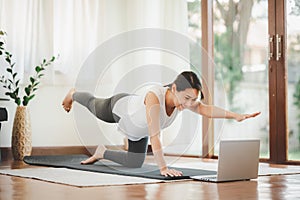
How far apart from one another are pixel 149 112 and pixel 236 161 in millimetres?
451

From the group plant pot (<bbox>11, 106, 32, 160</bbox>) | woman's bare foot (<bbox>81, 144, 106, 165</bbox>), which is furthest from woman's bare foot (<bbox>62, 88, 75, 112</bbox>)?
plant pot (<bbox>11, 106, 32, 160</bbox>)

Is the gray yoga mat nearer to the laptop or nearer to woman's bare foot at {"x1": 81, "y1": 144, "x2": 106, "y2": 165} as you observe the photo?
woman's bare foot at {"x1": 81, "y1": 144, "x2": 106, "y2": 165}

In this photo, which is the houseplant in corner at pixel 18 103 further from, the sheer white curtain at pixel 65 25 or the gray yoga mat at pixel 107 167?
the gray yoga mat at pixel 107 167

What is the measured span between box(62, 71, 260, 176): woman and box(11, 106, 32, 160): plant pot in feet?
3.60

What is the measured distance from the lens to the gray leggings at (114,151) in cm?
320

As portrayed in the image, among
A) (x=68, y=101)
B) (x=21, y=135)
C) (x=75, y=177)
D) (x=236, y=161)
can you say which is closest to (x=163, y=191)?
(x=236, y=161)

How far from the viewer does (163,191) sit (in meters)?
2.30

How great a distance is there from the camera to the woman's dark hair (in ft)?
8.91

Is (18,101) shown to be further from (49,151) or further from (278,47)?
(278,47)

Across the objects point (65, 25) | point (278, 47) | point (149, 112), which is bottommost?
point (149, 112)

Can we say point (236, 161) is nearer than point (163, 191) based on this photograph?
No

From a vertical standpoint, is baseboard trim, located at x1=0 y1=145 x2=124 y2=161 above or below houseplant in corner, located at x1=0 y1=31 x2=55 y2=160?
below

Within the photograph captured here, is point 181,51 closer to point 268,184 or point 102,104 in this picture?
point 102,104

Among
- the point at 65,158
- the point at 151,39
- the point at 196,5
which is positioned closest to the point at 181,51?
the point at 151,39
